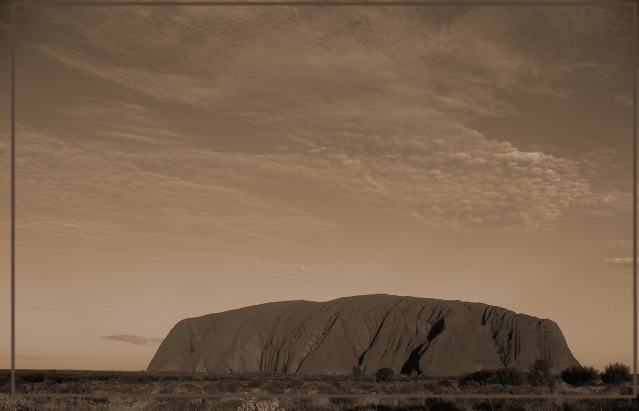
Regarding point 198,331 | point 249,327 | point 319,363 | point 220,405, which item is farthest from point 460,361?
point 220,405

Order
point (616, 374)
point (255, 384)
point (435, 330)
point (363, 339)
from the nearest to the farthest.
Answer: point (616, 374) < point (255, 384) < point (435, 330) < point (363, 339)

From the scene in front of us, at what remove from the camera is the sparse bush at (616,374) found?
4116 cm

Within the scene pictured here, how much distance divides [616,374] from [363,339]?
73394 mm

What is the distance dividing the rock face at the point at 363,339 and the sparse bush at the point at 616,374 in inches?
2147

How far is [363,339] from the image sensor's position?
11256 cm

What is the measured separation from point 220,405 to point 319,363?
9015 cm

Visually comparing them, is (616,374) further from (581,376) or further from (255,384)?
(255,384)

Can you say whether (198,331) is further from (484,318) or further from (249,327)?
(484,318)

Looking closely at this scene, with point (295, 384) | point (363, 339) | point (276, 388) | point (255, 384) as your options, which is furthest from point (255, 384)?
point (363, 339)

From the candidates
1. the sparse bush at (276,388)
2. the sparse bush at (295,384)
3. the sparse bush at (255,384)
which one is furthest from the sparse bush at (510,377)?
the sparse bush at (255,384)

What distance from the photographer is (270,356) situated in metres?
119

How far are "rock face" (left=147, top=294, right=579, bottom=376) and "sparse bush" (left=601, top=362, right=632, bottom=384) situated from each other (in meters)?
54.5

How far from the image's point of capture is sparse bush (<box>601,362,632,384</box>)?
1620 inches

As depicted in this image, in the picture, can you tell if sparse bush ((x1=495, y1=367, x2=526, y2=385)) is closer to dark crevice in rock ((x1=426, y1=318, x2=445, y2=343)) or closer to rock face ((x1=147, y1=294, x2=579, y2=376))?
rock face ((x1=147, y1=294, x2=579, y2=376))
